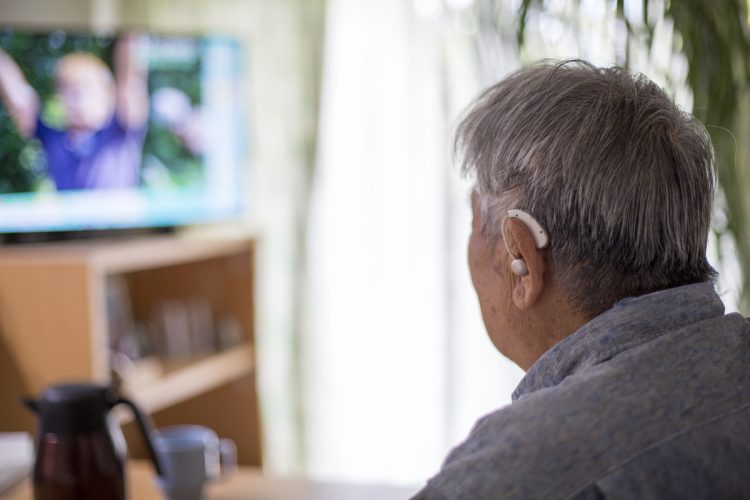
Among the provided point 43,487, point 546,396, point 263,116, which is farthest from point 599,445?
point 263,116

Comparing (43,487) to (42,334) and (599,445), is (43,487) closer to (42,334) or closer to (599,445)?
(599,445)

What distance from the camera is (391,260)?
115 inches

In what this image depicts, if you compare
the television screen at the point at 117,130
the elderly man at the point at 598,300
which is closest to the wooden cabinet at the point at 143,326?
the television screen at the point at 117,130

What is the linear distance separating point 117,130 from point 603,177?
5.56ft

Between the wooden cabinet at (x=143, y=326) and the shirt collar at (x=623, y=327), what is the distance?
131 centimetres

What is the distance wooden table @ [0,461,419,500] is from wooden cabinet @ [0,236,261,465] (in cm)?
46

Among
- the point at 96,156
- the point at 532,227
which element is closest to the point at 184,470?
the point at 532,227

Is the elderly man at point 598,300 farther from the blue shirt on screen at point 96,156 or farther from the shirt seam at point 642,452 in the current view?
the blue shirt on screen at point 96,156

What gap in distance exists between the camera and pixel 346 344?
3.00m

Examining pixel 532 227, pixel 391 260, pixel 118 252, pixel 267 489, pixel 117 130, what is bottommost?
pixel 267 489

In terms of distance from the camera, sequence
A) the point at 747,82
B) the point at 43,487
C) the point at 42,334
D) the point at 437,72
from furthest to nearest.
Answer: the point at 437,72, the point at 42,334, the point at 747,82, the point at 43,487

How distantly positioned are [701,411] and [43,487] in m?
0.80

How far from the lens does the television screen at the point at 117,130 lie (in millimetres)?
2129

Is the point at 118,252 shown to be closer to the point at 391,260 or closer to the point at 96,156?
the point at 96,156
